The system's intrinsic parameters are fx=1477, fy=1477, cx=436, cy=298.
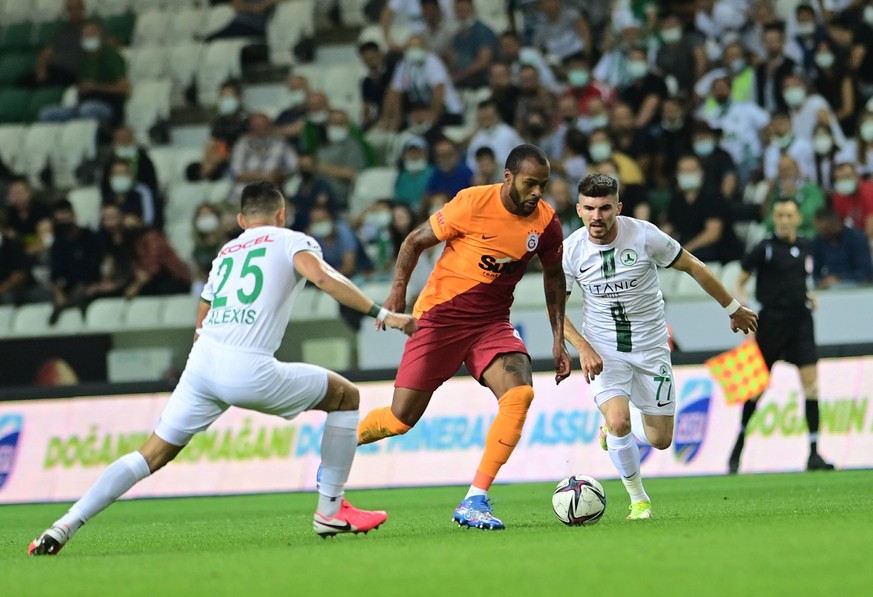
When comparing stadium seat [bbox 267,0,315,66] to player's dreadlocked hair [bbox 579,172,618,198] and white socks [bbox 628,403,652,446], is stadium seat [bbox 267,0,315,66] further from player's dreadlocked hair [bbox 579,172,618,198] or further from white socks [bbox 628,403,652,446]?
player's dreadlocked hair [bbox 579,172,618,198]

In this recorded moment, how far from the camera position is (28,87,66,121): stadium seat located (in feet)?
77.5

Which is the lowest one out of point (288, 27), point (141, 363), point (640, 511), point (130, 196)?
point (141, 363)

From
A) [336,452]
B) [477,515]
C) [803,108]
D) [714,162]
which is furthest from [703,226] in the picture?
[336,452]

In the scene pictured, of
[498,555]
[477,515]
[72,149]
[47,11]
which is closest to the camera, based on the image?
[498,555]

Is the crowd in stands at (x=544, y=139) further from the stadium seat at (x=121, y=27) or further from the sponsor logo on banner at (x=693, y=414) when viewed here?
the stadium seat at (x=121, y=27)

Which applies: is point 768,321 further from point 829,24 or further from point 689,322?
point 829,24

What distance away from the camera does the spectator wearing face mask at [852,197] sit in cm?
1677

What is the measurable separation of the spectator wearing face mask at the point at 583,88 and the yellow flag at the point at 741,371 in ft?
16.8

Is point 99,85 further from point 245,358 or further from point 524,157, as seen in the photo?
point 245,358

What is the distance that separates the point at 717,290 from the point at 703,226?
751 cm

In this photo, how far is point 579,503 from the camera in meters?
9.17

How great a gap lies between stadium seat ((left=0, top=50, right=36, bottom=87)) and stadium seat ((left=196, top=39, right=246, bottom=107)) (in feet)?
10.3

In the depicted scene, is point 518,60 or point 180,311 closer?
point 180,311

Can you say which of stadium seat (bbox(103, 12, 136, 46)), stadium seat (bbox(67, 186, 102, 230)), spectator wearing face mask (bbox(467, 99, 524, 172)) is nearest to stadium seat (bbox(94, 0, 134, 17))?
stadium seat (bbox(103, 12, 136, 46))
